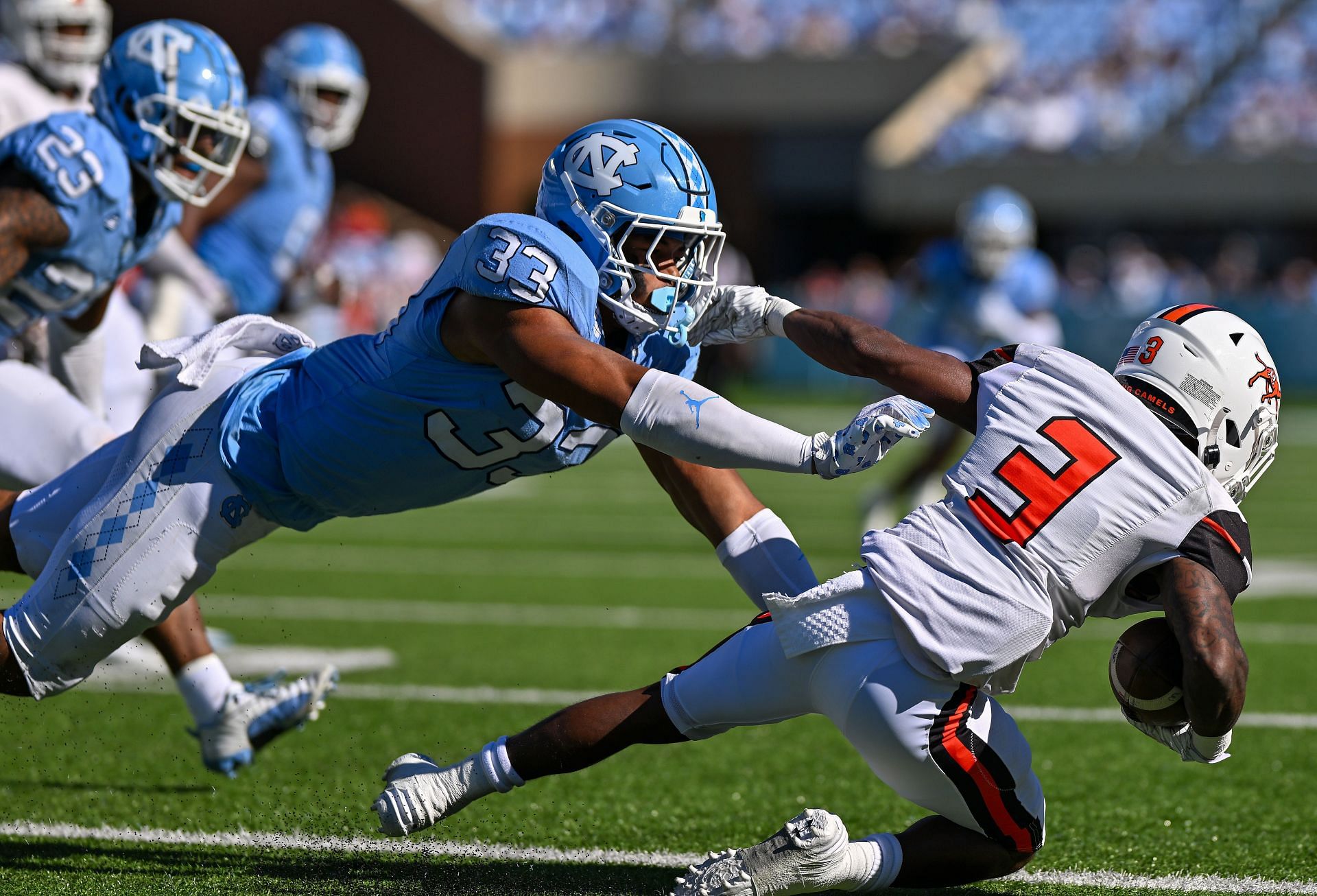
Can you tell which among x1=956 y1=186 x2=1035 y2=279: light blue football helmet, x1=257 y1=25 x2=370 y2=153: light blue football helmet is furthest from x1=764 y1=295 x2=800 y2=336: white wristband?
x1=956 y1=186 x2=1035 y2=279: light blue football helmet

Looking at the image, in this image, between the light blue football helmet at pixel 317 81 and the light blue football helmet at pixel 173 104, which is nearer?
the light blue football helmet at pixel 173 104

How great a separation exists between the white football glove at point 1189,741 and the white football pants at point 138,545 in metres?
1.64

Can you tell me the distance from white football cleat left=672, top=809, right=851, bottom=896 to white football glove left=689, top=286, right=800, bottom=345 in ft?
3.09

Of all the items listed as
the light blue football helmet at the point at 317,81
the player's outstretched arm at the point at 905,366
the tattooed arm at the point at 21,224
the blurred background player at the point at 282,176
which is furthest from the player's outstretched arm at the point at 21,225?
the light blue football helmet at the point at 317,81

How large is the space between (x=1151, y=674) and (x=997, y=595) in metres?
0.29

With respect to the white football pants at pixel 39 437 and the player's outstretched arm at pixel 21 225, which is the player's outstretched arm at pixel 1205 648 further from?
the player's outstretched arm at pixel 21 225

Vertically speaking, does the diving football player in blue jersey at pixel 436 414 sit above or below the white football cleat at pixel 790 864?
above

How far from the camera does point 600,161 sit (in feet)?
9.54

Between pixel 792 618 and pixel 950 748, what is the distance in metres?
0.32

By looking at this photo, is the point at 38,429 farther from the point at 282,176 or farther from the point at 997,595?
the point at 282,176

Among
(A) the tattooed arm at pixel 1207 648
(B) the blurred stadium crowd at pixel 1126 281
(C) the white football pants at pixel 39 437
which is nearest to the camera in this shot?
(A) the tattooed arm at pixel 1207 648

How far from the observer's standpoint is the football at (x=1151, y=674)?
2625 mm

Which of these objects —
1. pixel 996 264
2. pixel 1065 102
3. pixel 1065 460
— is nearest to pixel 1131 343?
pixel 1065 460

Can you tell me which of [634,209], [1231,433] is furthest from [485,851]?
[1231,433]
